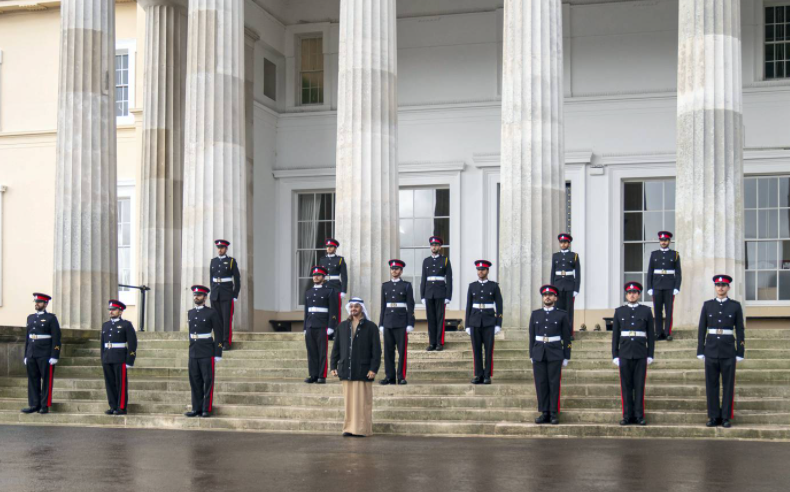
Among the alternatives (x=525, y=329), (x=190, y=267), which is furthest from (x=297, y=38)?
(x=525, y=329)

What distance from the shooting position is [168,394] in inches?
709

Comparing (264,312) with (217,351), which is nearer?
(217,351)

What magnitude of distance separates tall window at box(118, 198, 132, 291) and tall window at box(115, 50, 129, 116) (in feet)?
7.74

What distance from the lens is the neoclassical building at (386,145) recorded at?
19984 mm

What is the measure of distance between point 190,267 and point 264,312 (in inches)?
282

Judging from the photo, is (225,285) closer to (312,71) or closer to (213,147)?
(213,147)

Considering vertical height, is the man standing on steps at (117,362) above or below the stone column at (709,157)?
below

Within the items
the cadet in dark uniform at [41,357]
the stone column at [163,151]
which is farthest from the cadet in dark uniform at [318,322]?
the stone column at [163,151]

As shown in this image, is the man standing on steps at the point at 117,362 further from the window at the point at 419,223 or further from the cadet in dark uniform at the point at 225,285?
the window at the point at 419,223

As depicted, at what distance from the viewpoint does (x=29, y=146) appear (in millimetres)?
29438

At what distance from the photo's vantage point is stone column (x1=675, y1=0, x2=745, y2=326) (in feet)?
63.1

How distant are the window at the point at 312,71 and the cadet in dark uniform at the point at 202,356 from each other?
536 inches

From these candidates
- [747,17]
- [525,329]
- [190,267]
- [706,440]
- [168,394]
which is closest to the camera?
[706,440]

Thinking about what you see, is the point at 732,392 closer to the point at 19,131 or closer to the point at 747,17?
the point at 747,17
